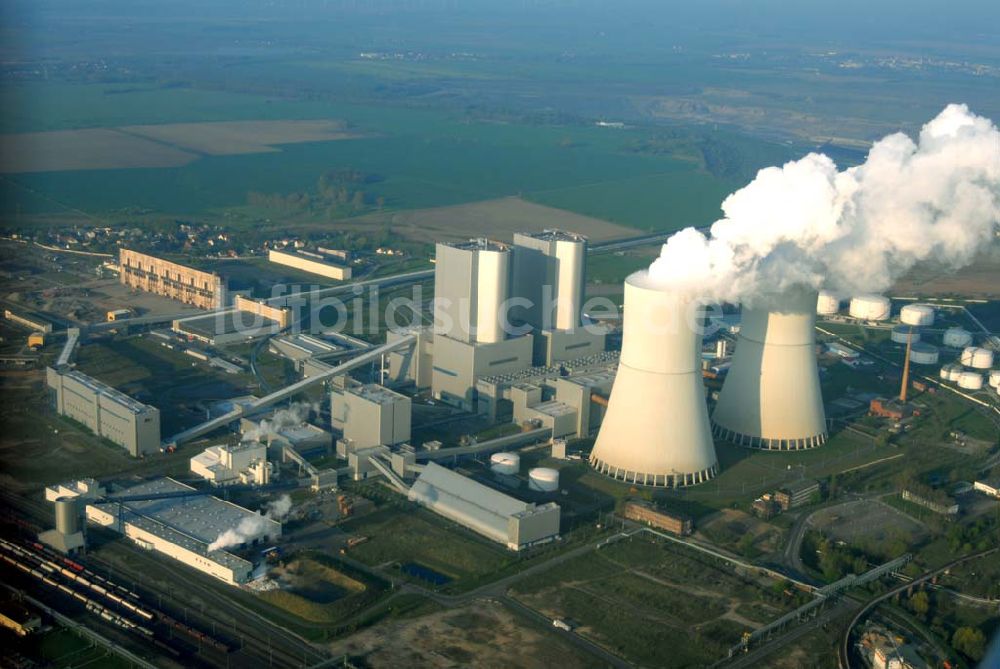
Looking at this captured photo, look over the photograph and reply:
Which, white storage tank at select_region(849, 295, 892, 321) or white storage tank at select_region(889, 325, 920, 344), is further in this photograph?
white storage tank at select_region(849, 295, 892, 321)

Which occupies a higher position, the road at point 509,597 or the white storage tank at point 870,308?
the white storage tank at point 870,308

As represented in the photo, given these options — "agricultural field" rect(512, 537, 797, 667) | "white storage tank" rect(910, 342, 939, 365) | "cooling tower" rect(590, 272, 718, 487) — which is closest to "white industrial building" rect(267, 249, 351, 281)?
"white storage tank" rect(910, 342, 939, 365)

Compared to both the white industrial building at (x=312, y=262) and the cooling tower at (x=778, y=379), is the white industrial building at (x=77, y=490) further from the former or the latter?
the white industrial building at (x=312, y=262)

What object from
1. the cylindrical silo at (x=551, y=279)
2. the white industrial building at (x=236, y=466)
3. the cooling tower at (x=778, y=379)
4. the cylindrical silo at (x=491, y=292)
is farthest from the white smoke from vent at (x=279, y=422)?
the cooling tower at (x=778, y=379)

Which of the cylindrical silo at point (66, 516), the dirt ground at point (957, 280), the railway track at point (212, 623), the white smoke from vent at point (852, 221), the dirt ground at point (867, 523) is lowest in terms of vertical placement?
the dirt ground at point (867, 523)

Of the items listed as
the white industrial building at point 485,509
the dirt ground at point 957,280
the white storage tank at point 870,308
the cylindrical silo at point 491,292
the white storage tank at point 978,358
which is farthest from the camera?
the dirt ground at point 957,280

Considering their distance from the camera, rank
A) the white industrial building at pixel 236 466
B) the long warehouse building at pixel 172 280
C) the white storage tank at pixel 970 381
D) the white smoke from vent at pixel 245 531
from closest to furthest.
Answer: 1. the white smoke from vent at pixel 245 531
2. the white industrial building at pixel 236 466
3. the white storage tank at pixel 970 381
4. the long warehouse building at pixel 172 280

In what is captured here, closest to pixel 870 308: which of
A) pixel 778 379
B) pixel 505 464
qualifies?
pixel 778 379

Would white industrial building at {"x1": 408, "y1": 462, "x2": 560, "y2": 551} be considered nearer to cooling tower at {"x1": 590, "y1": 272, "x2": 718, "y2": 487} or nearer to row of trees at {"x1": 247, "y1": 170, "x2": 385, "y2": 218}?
cooling tower at {"x1": 590, "y1": 272, "x2": 718, "y2": 487}
